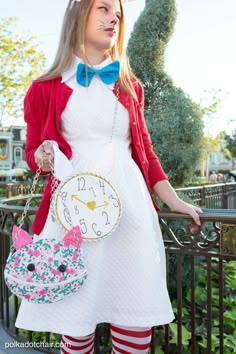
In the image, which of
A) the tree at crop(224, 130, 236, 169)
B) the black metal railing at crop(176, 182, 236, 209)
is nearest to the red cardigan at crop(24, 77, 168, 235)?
the black metal railing at crop(176, 182, 236, 209)

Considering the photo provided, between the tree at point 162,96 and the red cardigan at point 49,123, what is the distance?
2252 millimetres

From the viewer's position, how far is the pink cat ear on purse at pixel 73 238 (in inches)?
56.4

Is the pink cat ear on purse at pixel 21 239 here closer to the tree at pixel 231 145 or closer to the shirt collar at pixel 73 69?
the shirt collar at pixel 73 69

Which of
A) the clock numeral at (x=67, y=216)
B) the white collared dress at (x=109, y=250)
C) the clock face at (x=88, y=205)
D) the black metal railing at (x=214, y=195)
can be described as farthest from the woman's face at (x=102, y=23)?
the black metal railing at (x=214, y=195)

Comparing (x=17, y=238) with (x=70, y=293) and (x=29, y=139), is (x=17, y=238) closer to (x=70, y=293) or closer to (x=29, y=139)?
(x=70, y=293)

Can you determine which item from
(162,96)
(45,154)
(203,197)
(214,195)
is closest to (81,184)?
(45,154)

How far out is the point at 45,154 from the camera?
5.01ft

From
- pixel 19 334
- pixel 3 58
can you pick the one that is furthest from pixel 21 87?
pixel 19 334

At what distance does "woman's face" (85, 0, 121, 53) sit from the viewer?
1.63 meters

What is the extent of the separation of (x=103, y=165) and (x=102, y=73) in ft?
1.26

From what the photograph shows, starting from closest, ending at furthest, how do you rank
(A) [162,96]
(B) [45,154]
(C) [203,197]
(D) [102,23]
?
(B) [45,154] → (D) [102,23] → (A) [162,96] → (C) [203,197]

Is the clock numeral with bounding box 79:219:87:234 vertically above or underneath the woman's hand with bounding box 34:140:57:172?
underneath

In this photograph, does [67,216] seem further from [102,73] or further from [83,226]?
[102,73]

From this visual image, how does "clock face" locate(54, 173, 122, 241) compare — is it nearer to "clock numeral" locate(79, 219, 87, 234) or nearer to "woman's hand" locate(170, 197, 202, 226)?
"clock numeral" locate(79, 219, 87, 234)
